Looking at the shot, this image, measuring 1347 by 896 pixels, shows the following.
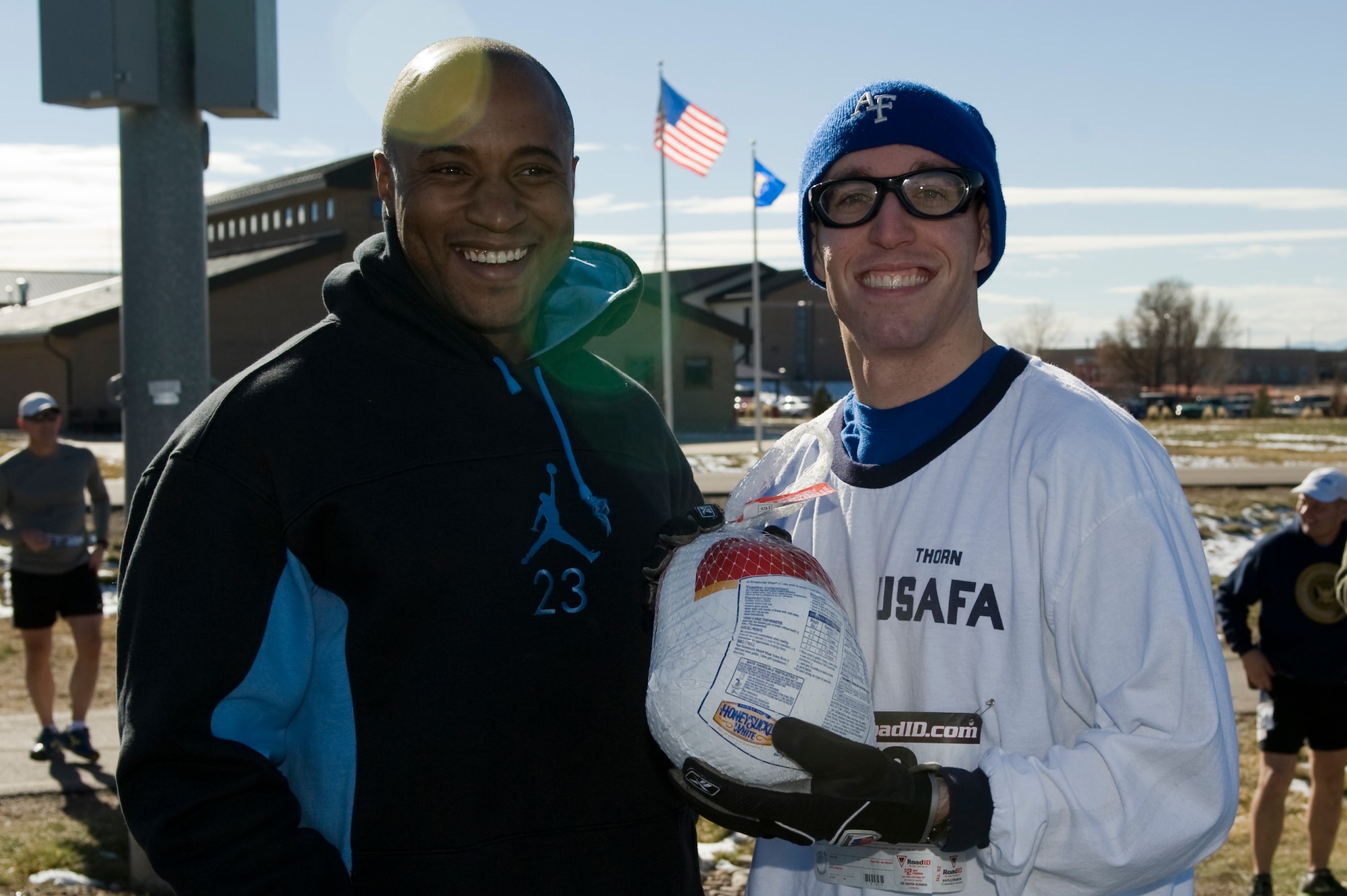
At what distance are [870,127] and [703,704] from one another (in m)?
1.22

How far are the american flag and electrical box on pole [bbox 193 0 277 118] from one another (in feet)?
54.5

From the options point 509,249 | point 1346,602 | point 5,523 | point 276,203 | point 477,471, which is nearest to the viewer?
point 477,471

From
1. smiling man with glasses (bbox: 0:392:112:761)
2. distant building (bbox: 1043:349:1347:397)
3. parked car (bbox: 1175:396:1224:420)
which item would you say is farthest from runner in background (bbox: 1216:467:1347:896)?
distant building (bbox: 1043:349:1347:397)

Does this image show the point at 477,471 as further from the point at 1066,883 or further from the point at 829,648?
the point at 1066,883

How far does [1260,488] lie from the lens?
18250 mm

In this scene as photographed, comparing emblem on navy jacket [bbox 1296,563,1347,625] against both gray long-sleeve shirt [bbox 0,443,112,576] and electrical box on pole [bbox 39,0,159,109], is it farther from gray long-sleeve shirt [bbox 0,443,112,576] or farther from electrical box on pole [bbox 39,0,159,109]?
gray long-sleeve shirt [bbox 0,443,112,576]

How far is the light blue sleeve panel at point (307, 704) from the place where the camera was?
210 centimetres

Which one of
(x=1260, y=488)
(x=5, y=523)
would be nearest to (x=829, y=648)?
(x=5, y=523)

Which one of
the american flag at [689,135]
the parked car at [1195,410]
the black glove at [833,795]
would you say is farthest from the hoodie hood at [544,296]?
the parked car at [1195,410]

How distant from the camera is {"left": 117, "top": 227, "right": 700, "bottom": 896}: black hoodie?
201 cm

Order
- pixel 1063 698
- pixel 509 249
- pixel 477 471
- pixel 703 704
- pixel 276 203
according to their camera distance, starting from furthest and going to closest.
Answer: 1. pixel 276 203
2. pixel 509 249
3. pixel 477 471
4. pixel 1063 698
5. pixel 703 704

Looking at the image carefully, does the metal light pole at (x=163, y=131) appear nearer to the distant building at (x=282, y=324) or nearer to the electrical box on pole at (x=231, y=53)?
the electrical box on pole at (x=231, y=53)

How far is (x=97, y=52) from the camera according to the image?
427cm

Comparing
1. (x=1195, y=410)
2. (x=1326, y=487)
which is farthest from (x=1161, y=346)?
(x=1326, y=487)
